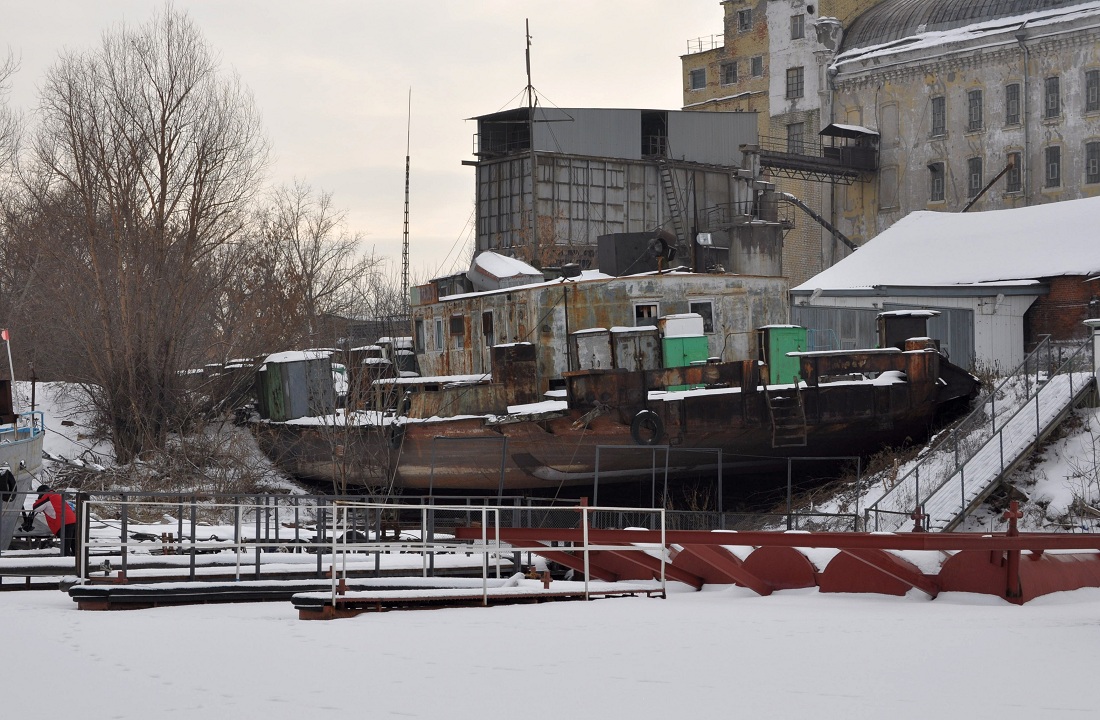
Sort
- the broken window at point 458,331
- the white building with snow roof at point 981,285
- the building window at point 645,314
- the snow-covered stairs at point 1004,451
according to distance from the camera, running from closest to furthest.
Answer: the snow-covered stairs at point 1004,451, the building window at point 645,314, the white building with snow roof at point 981,285, the broken window at point 458,331

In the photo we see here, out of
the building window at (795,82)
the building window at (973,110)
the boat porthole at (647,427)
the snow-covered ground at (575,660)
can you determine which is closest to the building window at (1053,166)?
the building window at (973,110)

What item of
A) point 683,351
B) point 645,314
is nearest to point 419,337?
point 645,314

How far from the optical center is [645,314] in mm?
30016

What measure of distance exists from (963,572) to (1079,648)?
3.42 m

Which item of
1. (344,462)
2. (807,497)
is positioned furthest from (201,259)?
(807,497)

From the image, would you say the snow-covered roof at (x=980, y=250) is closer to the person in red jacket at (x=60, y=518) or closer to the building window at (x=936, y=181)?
the building window at (x=936, y=181)

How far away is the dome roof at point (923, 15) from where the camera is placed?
54156 mm

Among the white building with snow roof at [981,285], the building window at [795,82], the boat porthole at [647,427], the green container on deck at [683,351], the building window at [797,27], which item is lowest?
the boat porthole at [647,427]

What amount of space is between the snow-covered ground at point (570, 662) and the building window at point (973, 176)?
45425mm

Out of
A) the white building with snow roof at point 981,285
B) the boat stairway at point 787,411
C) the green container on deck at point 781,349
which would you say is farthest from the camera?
the white building with snow roof at point 981,285

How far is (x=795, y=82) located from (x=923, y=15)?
27.0ft

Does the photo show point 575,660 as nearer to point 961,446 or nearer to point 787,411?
point 961,446

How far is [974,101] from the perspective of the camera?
54.8 meters

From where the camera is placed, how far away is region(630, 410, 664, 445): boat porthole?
2709 centimetres
